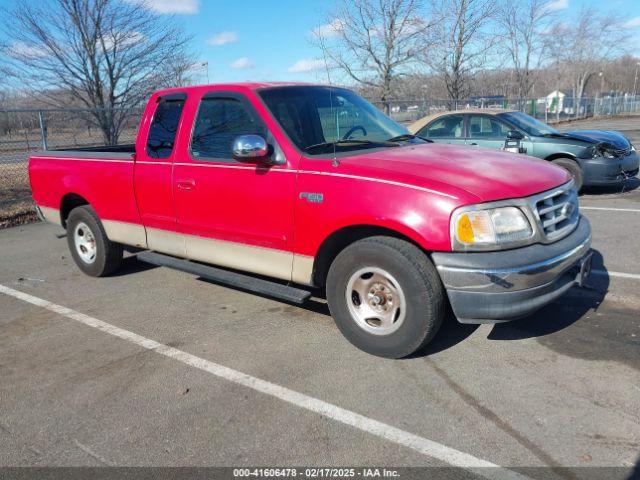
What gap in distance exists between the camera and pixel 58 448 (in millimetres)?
2865

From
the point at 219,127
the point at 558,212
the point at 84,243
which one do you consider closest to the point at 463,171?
the point at 558,212

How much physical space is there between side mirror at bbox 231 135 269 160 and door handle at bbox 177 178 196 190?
81 centimetres

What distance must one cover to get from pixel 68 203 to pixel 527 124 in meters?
7.88

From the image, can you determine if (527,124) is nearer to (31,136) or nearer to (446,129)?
(446,129)

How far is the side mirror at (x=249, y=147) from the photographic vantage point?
3.85m

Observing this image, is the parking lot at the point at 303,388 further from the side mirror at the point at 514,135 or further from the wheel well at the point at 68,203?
the side mirror at the point at 514,135

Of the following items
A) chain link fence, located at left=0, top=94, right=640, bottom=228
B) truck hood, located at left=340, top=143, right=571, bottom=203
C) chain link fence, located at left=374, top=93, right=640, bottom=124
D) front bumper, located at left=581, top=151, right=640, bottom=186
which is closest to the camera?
truck hood, located at left=340, top=143, right=571, bottom=203

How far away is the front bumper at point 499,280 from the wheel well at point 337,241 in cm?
38

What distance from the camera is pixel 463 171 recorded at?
11.6ft

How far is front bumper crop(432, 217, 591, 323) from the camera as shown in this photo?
10.5 ft

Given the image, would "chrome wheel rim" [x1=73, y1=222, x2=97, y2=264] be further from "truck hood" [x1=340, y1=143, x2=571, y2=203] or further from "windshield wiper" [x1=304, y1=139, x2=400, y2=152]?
"truck hood" [x1=340, y1=143, x2=571, y2=203]

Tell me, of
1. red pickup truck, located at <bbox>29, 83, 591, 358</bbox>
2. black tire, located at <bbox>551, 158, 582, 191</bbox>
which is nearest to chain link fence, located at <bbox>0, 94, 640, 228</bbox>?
red pickup truck, located at <bbox>29, 83, 591, 358</bbox>

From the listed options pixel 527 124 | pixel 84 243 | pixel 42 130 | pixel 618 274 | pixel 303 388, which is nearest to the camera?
pixel 303 388

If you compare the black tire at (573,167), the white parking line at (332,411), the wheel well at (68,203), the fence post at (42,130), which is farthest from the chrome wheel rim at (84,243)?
the black tire at (573,167)
